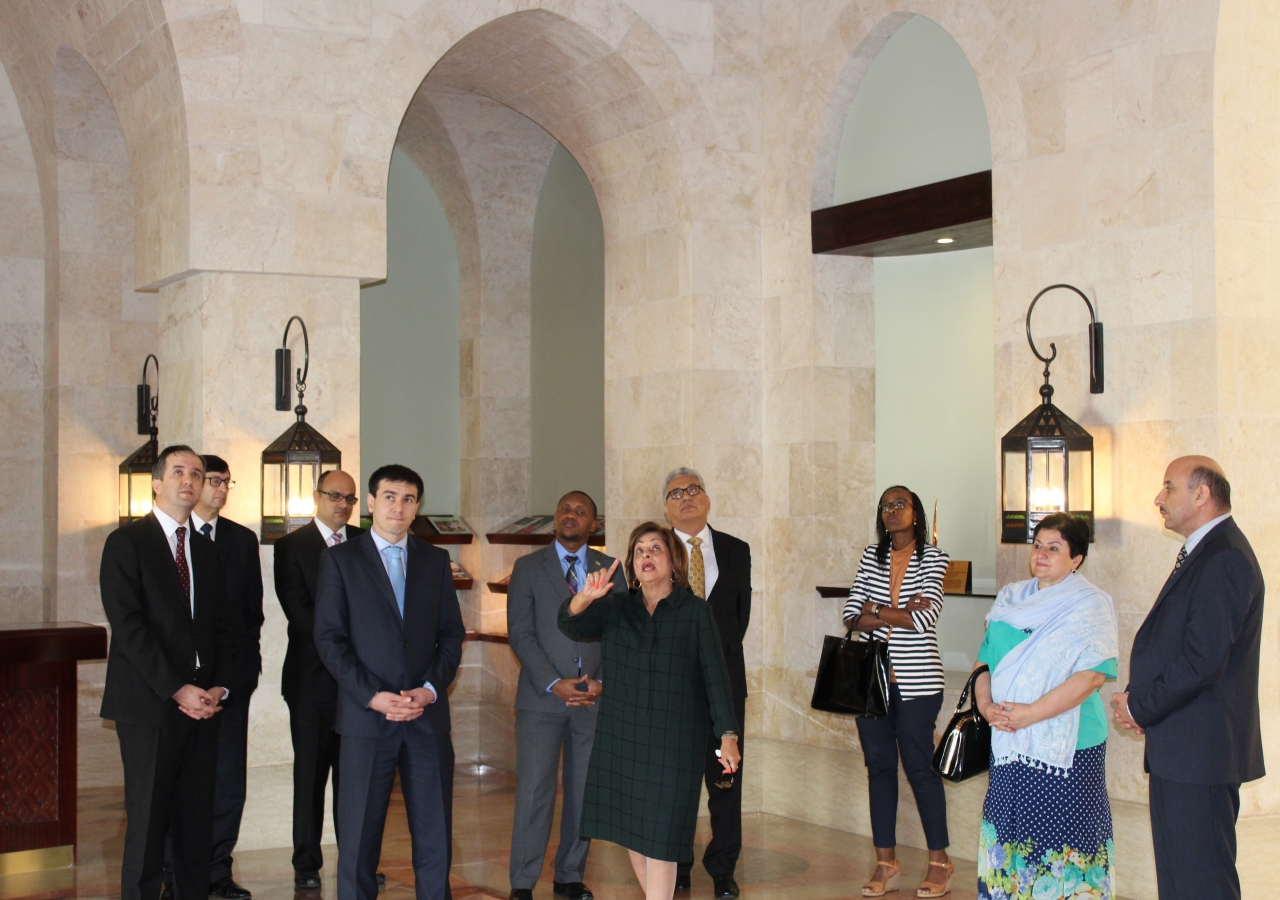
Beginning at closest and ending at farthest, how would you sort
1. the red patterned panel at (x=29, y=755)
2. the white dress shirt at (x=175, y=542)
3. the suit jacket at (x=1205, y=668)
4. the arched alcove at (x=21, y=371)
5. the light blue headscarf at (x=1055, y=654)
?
the suit jacket at (x=1205, y=668) < the light blue headscarf at (x=1055, y=654) < the white dress shirt at (x=175, y=542) < the red patterned panel at (x=29, y=755) < the arched alcove at (x=21, y=371)

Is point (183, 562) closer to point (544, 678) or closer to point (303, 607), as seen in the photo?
point (303, 607)

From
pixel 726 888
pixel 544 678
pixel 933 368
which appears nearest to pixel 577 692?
pixel 544 678

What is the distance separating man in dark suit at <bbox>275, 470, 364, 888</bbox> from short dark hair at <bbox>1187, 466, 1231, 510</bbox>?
130 inches

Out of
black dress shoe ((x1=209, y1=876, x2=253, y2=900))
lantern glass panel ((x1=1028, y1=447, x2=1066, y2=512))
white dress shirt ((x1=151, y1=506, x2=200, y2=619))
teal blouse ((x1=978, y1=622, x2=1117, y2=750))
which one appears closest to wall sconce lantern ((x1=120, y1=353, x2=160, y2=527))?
black dress shoe ((x1=209, y1=876, x2=253, y2=900))

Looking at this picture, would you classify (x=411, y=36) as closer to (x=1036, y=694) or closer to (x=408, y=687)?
(x=408, y=687)

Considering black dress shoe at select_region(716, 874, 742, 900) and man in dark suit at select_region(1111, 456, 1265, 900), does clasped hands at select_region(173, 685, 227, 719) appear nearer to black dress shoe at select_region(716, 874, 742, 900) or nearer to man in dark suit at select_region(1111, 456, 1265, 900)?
black dress shoe at select_region(716, 874, 742, 900)

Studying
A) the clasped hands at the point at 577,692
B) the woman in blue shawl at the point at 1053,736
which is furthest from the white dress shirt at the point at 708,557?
the woman in blue shawl at the point at 1053,736

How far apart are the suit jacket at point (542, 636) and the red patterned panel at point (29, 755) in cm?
220

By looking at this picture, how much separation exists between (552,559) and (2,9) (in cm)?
467

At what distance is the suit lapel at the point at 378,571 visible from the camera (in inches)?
196

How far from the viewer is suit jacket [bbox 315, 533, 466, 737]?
493cm

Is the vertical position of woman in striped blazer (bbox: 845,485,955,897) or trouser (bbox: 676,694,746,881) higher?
woman in striped blazer (bbox: 845,485,955,897)

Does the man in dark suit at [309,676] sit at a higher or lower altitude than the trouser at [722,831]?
higher

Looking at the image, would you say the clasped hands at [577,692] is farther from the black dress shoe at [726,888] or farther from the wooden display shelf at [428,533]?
the wooden display shelf at [428,533]
